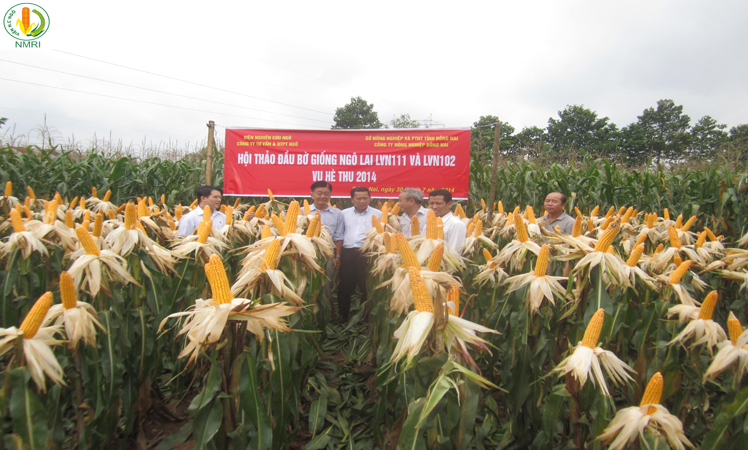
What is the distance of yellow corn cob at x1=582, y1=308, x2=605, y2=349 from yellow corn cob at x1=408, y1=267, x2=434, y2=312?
2.54 feet

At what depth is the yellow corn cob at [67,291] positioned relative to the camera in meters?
1.72

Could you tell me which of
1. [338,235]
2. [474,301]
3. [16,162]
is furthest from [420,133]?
[16,162]

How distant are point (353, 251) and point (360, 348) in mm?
1541

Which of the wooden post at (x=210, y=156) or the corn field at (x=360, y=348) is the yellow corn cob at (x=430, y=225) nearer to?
the corn field at (x=360, y=348)

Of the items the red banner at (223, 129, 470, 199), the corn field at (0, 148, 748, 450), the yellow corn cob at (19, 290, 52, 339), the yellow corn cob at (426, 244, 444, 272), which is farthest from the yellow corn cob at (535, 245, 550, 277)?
the red banner at (223, 129, 470, 199)

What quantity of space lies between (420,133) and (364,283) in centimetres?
330

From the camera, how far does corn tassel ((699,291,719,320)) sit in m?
1.87

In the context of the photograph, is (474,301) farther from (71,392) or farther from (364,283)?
(71,392)

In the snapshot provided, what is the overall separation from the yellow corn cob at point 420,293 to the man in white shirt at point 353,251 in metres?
3.65

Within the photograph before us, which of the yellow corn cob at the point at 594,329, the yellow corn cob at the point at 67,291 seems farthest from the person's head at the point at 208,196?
the yellow corn cob at the point at 594,329

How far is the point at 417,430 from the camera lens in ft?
4.71

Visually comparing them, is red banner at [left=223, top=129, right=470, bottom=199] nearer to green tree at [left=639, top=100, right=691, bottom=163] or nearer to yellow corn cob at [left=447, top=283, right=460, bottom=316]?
yellow corn cob at [left=447, top=283, right=460, bottom=316]

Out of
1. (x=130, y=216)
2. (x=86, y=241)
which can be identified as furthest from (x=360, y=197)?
(x=86, y=241)

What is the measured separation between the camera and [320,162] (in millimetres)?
7129
